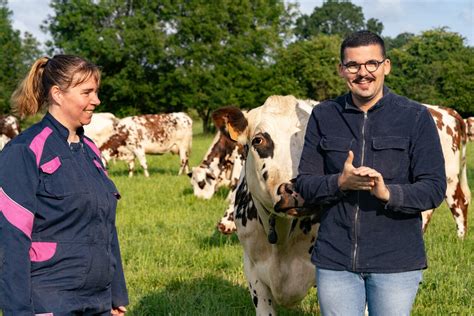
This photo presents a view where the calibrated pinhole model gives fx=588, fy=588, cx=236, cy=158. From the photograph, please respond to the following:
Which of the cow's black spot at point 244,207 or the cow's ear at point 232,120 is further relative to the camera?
the cow's black spot at point 244,207

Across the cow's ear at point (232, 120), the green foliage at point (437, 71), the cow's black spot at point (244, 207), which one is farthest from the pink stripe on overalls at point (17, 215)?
the green foliage at point (437, 71)

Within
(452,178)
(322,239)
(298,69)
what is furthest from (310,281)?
(298,69)

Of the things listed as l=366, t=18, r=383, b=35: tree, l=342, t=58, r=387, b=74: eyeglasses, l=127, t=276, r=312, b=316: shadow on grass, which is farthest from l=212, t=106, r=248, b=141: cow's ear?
l=366, t=18, r=383, b=35: tree

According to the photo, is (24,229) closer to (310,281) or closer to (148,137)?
(310,281)

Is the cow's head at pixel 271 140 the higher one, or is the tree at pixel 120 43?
the tree at pixel 120 43

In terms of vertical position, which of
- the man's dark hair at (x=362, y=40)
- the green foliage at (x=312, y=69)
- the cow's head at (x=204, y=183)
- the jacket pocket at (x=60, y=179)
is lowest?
the cow's head at (x=204, y=183)

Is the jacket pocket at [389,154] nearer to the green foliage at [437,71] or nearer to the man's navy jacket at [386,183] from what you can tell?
the man's navy jacket at [386,183]

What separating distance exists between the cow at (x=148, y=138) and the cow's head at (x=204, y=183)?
6.40 meters

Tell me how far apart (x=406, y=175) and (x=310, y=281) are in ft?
5.26

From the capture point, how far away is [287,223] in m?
3.89

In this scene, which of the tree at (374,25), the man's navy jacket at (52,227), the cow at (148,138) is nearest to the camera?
the man's navy jacket at (52,227)

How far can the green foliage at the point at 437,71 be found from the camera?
53594 millimetres

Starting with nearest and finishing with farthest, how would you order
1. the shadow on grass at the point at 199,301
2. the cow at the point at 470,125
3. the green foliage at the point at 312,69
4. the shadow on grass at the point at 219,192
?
the shadow on grass at the point at 199,301 < the cow at the point at 470,125 < the shadow on grass at the point at 219,192 < the green foliage at the point at 312,69

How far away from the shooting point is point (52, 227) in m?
2.59
